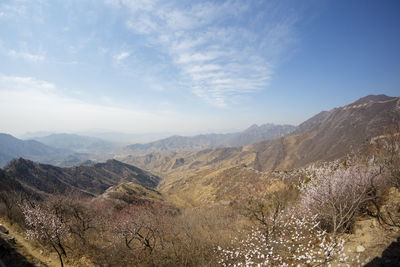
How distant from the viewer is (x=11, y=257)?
1269cm

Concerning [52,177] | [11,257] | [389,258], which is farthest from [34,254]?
[52,177]

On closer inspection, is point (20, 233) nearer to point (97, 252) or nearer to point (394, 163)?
point (97, 252)

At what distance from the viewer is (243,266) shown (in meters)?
10.3

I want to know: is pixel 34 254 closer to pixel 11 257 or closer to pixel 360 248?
pixel 11 257

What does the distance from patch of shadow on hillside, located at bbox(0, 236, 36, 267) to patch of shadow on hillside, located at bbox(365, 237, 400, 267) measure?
22.3m

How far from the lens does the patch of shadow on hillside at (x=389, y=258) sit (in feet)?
22.6

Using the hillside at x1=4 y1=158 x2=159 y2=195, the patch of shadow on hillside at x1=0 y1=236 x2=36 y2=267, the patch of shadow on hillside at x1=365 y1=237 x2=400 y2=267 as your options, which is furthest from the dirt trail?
the hillside at x1=4 y1=158 x2=159 y2=195

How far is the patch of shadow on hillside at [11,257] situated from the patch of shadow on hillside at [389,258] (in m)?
22.3

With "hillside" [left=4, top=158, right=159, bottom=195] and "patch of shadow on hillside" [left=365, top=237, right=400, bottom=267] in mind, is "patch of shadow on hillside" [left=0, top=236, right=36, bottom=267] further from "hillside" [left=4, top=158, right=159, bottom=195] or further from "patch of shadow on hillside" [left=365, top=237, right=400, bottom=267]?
"hillside" [left=4, top=158, right=159, bottom=195]

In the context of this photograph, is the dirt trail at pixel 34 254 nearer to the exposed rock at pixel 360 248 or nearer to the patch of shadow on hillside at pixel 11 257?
the patch of shadow on hillside at pixel 11 257

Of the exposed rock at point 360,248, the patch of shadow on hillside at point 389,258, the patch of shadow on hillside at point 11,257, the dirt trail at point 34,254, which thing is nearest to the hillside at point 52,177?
the dirt trail at point 34,254

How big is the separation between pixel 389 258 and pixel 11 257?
2455 cm

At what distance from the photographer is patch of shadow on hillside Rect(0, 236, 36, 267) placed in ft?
39.8

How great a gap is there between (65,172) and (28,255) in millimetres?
206785
